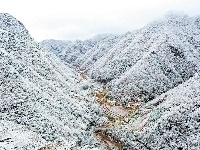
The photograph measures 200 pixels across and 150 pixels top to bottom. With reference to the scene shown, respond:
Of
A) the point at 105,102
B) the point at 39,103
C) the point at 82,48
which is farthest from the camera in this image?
the point at 82,48

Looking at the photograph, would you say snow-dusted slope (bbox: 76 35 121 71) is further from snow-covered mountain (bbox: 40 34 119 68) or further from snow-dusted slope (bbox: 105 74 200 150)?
snow-dusted slope (bbox: 105 74 200 150)

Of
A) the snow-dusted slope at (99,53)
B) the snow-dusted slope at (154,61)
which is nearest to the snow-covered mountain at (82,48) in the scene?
the snow-dusted slope at (99,53)

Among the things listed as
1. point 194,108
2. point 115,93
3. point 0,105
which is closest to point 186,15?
point 115,93

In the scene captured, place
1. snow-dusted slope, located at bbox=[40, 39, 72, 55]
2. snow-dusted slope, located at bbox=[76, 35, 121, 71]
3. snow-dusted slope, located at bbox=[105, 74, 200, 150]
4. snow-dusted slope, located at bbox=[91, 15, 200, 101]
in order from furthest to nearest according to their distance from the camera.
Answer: snow-dusted slope, located at bbox=[40, 39, 72, 55], snow-dusted slope, located at bbox=[76, 35, 121, 71], snow-dusted slope, located at bbox=[91, 15, 200, 101], snow-dusted slope, located at bbox=[105, 74, 200, 150]

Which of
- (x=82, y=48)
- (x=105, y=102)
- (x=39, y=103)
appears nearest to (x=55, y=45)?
(x=82, y=48)

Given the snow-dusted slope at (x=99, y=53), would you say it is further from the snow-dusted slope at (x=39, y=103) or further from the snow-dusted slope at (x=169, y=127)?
the snow-dusted slope at (x=169, y=127)

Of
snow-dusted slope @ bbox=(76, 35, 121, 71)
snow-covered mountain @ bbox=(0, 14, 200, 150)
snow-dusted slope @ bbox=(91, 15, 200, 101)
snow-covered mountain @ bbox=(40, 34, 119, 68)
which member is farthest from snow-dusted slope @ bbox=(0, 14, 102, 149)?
snow-covered mountain @ bbox=(40, 34, 119, 68)

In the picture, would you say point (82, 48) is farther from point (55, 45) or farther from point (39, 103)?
point (39, 103)
